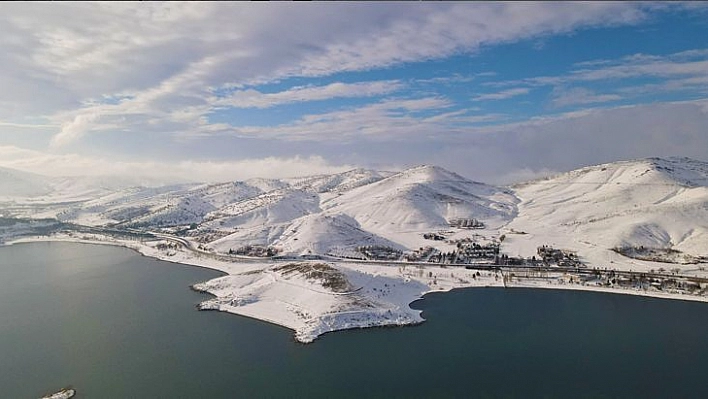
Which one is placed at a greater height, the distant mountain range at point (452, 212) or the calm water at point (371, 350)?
the distant mountain range at point (452, 212)

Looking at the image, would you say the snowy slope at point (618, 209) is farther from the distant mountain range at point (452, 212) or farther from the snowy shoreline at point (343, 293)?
the snowy shoreline at point (343, 293)

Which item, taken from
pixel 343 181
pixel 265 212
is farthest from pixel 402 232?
pixel 343 181

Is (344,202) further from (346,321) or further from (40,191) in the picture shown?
(40,191)

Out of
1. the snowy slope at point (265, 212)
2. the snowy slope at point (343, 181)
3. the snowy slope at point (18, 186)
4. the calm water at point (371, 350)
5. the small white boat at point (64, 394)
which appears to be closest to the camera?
the small white boat at point (64, 394)

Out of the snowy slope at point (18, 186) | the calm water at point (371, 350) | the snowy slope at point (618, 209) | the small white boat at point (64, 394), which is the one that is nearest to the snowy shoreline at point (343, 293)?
the calm water at point (371, 350)

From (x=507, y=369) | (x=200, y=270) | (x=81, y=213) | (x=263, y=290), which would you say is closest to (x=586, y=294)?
(x=507, y=369)

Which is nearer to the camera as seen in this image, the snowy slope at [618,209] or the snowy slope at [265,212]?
the snowy slope at [618,209]

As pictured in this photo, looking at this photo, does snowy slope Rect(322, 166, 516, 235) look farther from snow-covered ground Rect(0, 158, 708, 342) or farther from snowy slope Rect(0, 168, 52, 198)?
snowy slope Rect(0, 168, 52, 198)
